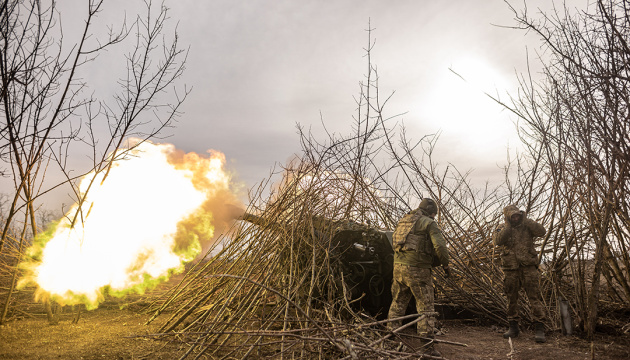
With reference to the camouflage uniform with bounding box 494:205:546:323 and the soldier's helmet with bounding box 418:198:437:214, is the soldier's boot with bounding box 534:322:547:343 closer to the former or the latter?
the camouflage uniform with bounding box 494:205:546:323

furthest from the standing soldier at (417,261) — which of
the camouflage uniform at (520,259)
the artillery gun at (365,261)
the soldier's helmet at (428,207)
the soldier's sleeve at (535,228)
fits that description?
the soldier's sleeve at (535,228)

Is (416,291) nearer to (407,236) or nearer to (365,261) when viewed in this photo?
(407,236)

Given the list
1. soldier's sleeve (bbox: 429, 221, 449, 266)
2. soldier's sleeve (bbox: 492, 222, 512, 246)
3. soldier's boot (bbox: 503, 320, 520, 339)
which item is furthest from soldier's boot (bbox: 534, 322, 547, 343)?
soldier's sleeve (bbox: 429, 221, 449, 266)

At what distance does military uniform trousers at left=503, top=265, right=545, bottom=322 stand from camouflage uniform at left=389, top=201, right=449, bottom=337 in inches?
53.4

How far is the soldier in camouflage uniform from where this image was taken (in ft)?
17.6

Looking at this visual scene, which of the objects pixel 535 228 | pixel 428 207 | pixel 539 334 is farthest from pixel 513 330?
pixel 428 207

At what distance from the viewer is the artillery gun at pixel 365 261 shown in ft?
18.8

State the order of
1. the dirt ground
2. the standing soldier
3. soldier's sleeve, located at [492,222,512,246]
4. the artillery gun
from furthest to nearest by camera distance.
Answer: the artillery gun, soldier's sleeve, located at [492,222,512,246], the standing soldier, the dirt ground

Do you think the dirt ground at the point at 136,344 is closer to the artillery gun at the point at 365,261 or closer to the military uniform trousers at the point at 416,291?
the military uniform trousers at the point at 416,291

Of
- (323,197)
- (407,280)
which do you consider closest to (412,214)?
(407,280)

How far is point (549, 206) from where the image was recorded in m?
6.52

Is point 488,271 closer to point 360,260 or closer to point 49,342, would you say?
point 360,260

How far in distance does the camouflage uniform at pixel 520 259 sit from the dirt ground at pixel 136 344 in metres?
0.51

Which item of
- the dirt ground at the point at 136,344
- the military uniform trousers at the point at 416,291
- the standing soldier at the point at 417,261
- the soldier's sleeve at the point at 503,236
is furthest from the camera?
the soldier's sleeve at the point at 503,236
